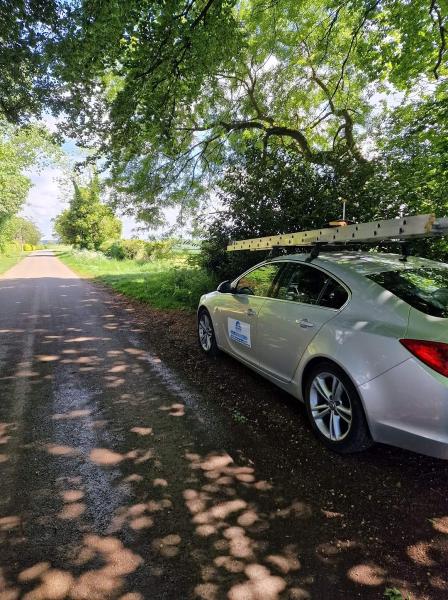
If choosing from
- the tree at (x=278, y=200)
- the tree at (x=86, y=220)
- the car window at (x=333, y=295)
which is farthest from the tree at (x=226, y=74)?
the tree at (x=86, y=220)

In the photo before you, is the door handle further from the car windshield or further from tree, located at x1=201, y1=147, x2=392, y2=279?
tree, located at x1=201, y1=147, x2=392, y2=279

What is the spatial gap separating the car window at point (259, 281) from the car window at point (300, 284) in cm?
20

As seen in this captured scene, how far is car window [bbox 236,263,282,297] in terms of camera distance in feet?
14.2

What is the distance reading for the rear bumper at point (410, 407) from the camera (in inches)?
94.5

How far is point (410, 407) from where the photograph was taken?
2510 millimetres

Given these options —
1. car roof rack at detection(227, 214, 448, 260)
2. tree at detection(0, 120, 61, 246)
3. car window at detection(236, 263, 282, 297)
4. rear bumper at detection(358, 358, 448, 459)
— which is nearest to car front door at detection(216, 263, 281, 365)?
car window at detection(236, 263, 282, 297)

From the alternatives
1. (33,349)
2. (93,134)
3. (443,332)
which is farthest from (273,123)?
(443,332)

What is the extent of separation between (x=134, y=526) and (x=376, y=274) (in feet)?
9.22

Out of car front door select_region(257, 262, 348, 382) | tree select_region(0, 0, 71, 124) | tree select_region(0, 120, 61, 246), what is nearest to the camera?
car front door select_region(257, 262, 348, 382)

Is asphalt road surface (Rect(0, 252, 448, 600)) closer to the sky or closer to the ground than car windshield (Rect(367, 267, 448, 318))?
closer to the ground

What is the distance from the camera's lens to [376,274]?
3.26 metres

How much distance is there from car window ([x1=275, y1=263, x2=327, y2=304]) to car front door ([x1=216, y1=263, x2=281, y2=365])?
204mm

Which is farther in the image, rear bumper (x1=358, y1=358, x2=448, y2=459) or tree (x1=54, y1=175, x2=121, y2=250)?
tree (x1=54, y1=175, x2=121, y2=250)

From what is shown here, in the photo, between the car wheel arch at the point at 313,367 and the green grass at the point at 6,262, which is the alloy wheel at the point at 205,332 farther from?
the green grass at the point at 6,262
